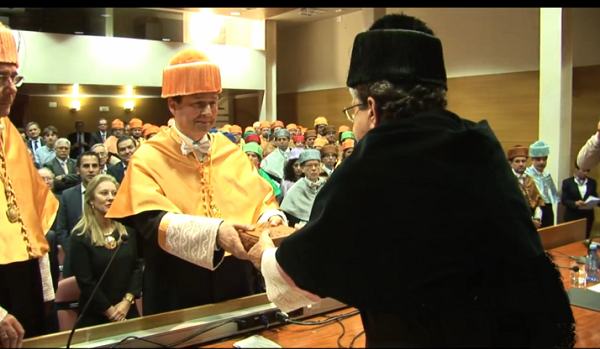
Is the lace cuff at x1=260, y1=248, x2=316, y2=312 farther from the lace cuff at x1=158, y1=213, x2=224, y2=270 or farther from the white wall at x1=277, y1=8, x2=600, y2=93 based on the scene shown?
the white wall at x1=277, y1=8, x2=600, y2=93

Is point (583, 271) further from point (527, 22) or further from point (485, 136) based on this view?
point (527, 22)

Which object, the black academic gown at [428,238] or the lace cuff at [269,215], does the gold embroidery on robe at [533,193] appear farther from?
the black academic gown at [428,238]

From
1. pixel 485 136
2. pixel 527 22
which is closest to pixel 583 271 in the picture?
pixel 485 136

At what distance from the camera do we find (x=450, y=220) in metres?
1.09

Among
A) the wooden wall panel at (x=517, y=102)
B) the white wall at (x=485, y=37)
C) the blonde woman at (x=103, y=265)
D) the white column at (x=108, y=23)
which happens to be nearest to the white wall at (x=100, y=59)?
the white column at (x=108, y=23)

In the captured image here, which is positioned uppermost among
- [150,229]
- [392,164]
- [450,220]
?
[392,164]

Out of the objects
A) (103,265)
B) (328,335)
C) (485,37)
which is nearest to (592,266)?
(328,335)

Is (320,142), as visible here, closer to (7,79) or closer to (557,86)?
(557,86)

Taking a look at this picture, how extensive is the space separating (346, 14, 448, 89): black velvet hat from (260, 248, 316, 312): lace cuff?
49 centimetres

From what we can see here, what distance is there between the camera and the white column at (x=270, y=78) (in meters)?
12.5

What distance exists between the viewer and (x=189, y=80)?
219 centimetres

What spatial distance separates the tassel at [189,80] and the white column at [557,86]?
6.21 meters

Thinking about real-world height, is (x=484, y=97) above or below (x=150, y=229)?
above

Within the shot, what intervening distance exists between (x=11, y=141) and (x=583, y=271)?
277 centimetres
